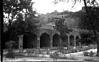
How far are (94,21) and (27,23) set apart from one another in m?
13.5

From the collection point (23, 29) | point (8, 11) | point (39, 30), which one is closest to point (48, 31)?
point (39, 30)

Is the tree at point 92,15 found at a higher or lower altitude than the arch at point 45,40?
higher

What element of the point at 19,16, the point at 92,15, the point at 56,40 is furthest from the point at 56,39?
the point at 92,15

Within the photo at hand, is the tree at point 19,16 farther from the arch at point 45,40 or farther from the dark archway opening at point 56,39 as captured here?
the dark archway opening at point 56,39

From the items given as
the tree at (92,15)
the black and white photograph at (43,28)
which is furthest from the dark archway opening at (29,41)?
the tree at (92,15)

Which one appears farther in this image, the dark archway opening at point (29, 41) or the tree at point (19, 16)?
the dark archway opening at point (29, 41)

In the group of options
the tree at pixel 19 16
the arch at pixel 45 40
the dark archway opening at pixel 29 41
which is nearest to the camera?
the tree at pixel 19 16

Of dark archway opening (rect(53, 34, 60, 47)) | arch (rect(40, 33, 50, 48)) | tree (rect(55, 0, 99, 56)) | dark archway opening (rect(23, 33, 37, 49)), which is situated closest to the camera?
tree (rect(55, 0, 99, 56))

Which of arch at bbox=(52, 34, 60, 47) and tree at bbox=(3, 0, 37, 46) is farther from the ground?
tree at bbox=(3, 0, 37, 46)

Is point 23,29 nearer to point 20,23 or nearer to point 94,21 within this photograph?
point 20,23

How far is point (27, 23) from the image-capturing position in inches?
1168

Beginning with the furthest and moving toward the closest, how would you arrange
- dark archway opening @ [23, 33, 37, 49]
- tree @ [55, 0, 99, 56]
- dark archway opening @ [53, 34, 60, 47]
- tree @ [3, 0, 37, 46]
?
dark archway opening @ [53, 34, 60, 47] < dark archway opening @ [23, 33, 37, 49] < tree @ [3, 0, 37, 46] < tree @ [55, 0, 99, 56]

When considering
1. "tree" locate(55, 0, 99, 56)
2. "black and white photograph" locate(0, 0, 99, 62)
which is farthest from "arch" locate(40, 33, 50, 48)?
"tree" locate(55, 0, 99, 56)

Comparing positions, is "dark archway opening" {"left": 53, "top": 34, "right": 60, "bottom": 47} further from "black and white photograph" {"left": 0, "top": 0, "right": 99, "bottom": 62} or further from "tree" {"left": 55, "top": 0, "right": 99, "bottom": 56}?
"tree" {"left": 55, "top": 0, "right": 99, "bottom": 56}
